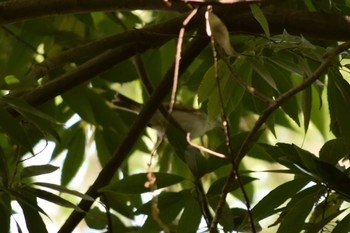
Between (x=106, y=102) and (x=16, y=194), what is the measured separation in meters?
0.46

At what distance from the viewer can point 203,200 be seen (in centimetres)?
89

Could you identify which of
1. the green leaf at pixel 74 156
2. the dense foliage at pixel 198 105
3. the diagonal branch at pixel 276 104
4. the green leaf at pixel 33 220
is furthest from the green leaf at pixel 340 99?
the green leaf at pixel 74 156

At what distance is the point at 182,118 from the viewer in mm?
1142

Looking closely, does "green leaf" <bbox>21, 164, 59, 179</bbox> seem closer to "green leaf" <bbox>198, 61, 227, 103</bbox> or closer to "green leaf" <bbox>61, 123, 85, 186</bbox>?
"green leaf" <bbox>198, 61, 227, 103</bbox>

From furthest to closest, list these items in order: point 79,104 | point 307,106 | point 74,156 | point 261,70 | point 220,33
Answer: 1. point 74,156
2. point 79,104
3. point 307,106
4. point 261,70
5. point 220,33

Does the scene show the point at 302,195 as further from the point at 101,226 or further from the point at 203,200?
the point at 101,226

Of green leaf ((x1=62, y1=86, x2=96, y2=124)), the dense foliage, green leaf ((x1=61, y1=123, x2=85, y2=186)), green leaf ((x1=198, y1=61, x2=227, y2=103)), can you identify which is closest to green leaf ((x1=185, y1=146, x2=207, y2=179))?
the dense foliage

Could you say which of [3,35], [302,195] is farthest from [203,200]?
[3,35]

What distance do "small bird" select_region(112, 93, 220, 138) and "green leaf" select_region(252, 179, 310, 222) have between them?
0.29 metres

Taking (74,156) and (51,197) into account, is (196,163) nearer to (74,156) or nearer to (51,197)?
(51,197)

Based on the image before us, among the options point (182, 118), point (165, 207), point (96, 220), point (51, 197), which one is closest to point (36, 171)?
point (51, 197)

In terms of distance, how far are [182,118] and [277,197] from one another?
35 cm

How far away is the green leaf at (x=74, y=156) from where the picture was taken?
127cm

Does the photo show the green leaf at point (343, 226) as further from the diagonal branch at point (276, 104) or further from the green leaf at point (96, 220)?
the green leaf at point (96, 220)
